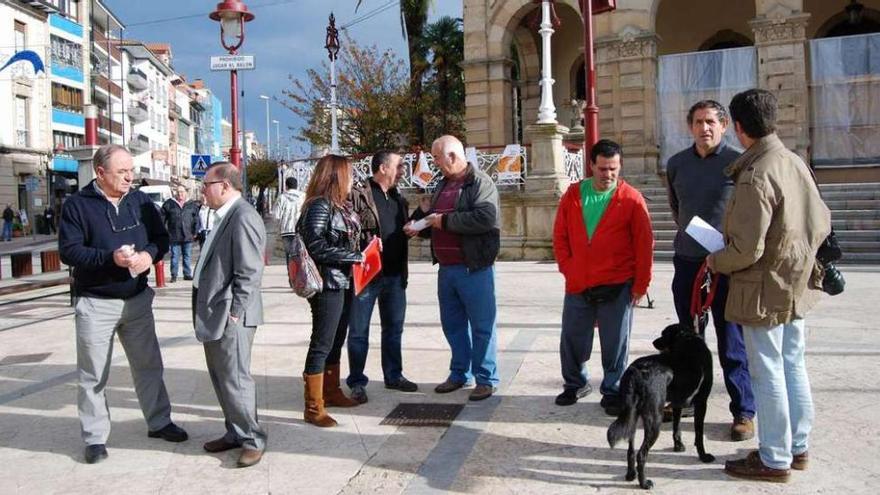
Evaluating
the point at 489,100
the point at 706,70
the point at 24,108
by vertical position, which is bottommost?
the point at 489,100

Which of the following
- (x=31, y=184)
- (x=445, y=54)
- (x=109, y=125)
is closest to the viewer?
(x=445, y=54)

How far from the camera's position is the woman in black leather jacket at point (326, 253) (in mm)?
4652

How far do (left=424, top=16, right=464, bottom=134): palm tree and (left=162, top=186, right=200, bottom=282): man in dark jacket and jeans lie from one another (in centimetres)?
1724

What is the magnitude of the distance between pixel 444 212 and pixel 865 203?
11755 mm

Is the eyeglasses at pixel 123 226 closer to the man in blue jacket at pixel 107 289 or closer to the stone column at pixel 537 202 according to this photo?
the man in blue jacket at pixel 107 289

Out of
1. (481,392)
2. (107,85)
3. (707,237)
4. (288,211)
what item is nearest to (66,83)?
(107,85)

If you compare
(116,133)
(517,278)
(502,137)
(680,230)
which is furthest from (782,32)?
(116,133)

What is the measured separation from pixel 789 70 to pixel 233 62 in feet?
39.6

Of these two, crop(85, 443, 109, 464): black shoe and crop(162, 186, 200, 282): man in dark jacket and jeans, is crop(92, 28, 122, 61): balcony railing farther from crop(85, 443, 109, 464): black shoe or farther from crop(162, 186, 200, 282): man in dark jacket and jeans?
crop(85, 443, 109, 464): black shoe

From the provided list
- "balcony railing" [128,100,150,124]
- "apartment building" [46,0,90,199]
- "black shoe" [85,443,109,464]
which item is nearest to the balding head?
"black shoe" [85,443,109,464]

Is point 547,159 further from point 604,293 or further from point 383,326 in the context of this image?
point 604,293

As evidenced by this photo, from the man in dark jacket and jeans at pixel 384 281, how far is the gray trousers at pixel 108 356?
4.34 ft

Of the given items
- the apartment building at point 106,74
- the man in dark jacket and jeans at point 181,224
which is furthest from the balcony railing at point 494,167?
the apartment building at point 106,74

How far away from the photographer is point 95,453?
4.20 meters
